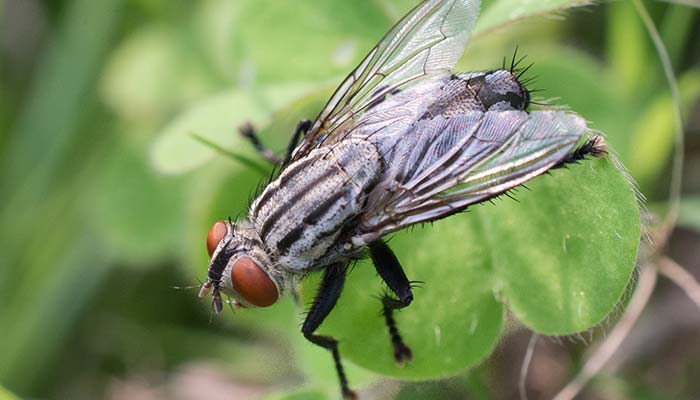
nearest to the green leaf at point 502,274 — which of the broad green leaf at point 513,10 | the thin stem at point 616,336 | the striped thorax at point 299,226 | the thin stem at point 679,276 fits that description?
the striped thorax at point 299,226

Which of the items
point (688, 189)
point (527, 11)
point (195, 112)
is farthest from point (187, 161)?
Answer: point (688, 189)

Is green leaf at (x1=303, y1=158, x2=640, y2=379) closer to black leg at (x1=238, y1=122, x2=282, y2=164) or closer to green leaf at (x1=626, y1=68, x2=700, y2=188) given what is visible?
black leg at (x1=238, y1=122, x2=282, y2=164)

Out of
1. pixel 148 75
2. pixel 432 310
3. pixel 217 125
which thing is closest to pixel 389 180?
pixel 432 310

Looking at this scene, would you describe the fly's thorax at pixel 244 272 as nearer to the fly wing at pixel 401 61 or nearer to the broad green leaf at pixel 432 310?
the broad green leaf at pixel 432 310

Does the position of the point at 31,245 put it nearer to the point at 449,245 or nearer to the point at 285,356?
the point at 285,356

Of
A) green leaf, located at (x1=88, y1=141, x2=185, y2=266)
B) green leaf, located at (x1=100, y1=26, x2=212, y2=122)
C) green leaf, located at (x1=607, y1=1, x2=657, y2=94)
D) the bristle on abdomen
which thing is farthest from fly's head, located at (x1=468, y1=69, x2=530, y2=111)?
green leaf, located at (x1=100, y1=26, x2=212, y2=122)
